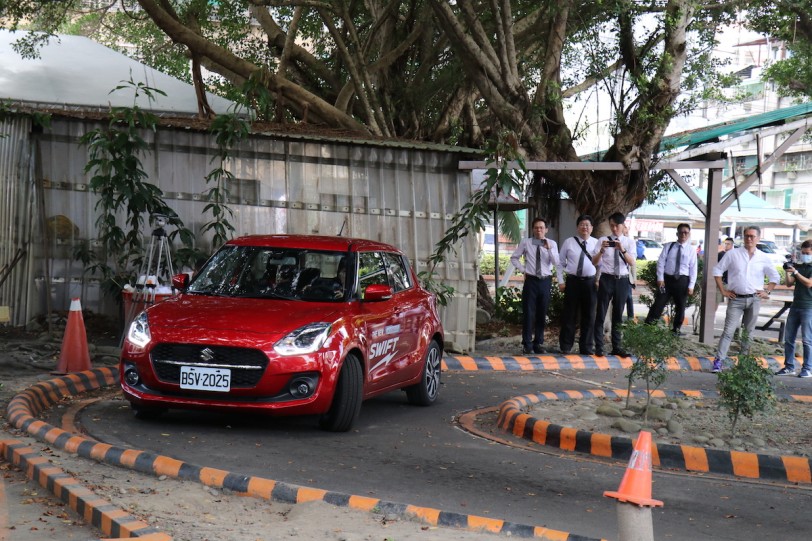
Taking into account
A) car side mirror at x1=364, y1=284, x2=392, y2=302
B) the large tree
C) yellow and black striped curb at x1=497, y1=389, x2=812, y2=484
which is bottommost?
yellow and black striped curb at x1=497, y1=389, x2=812, y2=484

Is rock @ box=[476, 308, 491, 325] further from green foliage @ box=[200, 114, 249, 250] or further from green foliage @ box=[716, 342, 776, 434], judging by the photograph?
green foliage @ box=[716, 342, 776, 434]

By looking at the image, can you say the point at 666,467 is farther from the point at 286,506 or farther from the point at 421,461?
the point at 286,506

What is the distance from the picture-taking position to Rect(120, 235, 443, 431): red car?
8312 millimetres

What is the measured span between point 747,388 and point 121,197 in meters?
8.01

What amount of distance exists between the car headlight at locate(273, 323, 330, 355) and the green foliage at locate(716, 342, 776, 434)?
3.42m

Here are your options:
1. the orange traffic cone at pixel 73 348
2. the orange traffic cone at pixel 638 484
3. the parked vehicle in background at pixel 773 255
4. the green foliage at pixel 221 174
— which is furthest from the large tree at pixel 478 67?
the parked vehicle in background at pixel 773 255

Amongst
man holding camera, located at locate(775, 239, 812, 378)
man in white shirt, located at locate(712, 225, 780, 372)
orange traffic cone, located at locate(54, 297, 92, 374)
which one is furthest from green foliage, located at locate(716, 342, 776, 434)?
orange traffic cone, located at locate(54, 297, 92, 374)

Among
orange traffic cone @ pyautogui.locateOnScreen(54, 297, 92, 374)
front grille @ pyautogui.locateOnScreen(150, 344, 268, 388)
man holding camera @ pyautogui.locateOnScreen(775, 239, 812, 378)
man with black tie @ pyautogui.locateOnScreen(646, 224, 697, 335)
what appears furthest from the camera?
man with black tie @ pyautogui.locateOnScreen(646, 224, 697, 335)

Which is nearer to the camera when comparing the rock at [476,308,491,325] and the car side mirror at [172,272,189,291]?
the car side mirror at [172,272,189,291]

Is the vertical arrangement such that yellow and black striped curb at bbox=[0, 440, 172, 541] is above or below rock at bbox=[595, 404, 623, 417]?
above

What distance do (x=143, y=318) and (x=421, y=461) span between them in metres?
2.72

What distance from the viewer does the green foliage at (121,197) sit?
13.2m

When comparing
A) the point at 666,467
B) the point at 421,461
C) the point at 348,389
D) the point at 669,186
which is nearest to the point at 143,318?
the point at 348,389

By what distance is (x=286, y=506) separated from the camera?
6238 mm
